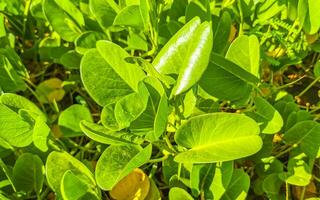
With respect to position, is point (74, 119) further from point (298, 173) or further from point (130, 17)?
point (298, 173)

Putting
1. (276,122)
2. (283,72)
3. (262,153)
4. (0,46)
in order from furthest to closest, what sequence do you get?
1. (283,72)
2. (0,46)
3. (262,153)
4. (276,122)

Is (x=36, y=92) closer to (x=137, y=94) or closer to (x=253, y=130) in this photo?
(x=137, y=94)

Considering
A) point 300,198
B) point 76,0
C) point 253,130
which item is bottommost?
Answer: point 300,198

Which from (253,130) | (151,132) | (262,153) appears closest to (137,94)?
(151,132)

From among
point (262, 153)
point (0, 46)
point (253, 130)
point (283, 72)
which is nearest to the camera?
point (253, 130)

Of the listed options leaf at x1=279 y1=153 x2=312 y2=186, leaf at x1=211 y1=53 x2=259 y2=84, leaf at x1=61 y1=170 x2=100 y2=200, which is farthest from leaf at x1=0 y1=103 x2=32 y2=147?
leaf at x1=279 y1=153 x2=312 y2=186

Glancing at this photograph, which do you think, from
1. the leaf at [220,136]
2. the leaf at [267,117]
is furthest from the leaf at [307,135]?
the leaf at [220,136]

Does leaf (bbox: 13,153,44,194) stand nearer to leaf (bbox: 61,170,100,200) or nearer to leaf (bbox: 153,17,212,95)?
leaf (bbox: 61,170,100,200)
